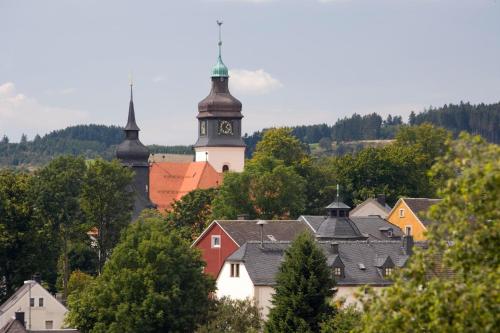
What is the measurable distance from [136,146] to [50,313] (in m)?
65.1

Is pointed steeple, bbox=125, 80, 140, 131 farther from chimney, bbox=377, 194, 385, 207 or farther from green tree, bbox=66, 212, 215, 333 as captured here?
green tree, bbox=66, 212, 215, 333

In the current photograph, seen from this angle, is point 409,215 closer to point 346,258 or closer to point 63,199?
point 63,199

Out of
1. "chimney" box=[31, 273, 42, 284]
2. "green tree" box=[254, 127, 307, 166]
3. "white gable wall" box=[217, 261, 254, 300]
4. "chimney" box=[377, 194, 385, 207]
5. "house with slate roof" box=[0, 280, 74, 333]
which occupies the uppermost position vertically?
"green tree" box=[254, 127, 307, 166]

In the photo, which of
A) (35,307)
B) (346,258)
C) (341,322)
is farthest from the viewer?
(35,307)

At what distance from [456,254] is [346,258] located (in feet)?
163

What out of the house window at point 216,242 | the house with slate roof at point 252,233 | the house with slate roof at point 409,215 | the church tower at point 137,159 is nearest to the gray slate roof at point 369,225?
the house with slate roof at point 252,233

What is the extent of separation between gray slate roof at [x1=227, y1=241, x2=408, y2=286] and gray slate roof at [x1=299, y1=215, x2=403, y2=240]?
481 inches

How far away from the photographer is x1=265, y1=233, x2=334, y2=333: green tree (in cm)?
5834

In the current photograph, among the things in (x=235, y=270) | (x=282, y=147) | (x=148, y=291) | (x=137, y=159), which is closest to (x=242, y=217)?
(x=235, y=270)

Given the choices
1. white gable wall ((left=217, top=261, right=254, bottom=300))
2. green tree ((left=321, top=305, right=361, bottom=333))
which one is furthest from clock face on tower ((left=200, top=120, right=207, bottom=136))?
green tree ((left=321, top=305, right=361, bottom=333))

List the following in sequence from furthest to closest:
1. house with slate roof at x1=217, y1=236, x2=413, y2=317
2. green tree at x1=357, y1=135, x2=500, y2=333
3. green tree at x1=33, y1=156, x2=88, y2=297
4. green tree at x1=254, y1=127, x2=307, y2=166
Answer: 1. green tree at x1=254, y1=127, x2=307, y2=166
2. green tree at x1=33, y1=156, x2=88, y2=297
3. house with slate roof at x1=217, y1=236, x2=413, y2=317
4. green tree at x1=357, y1=135, x2=500, y2=333

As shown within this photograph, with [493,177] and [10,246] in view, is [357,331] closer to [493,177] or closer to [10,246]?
[493,177]

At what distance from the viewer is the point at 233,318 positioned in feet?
214

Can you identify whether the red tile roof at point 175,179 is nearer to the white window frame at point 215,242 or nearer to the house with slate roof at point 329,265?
the white window frame at point 215,242
